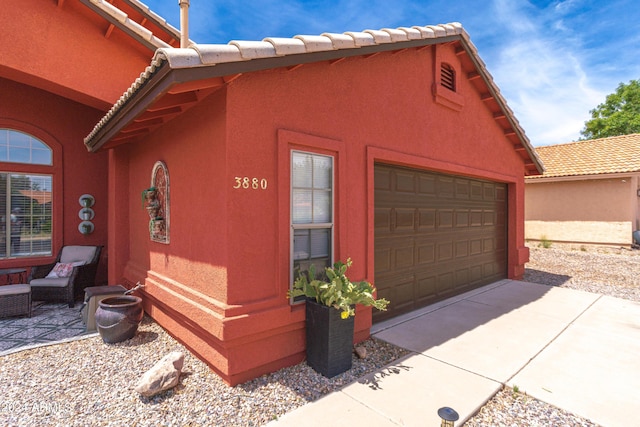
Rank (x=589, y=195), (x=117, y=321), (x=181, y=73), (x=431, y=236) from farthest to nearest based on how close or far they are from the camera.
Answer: (x=589, y=195) < (x=431, y=236) < (x=117, y=321) < (x=181, y=73)

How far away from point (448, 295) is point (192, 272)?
517 centimetres

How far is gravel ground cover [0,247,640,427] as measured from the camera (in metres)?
2.81

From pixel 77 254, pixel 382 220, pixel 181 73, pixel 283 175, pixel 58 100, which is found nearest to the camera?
pixel 181 73

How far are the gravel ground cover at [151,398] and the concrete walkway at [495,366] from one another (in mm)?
177

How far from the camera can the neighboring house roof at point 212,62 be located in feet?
8.78

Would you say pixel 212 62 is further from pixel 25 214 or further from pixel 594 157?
pixel 594 157

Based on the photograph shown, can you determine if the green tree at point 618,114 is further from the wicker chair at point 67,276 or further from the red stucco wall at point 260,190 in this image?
the wicker chair at point 67,276

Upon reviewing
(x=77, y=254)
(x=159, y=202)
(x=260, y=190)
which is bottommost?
(x=77, y=254)

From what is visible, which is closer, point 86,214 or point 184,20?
point 184,20

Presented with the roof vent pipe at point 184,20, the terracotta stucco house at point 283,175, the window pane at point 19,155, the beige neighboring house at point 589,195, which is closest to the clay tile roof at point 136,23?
the roof vent pipe at point 184,20

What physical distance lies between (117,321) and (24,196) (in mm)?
5299

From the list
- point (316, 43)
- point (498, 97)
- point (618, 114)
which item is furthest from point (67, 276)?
point (618, 114)

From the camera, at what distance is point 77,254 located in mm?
7082

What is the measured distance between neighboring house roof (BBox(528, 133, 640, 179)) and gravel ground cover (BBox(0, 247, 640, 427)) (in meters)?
15.2
